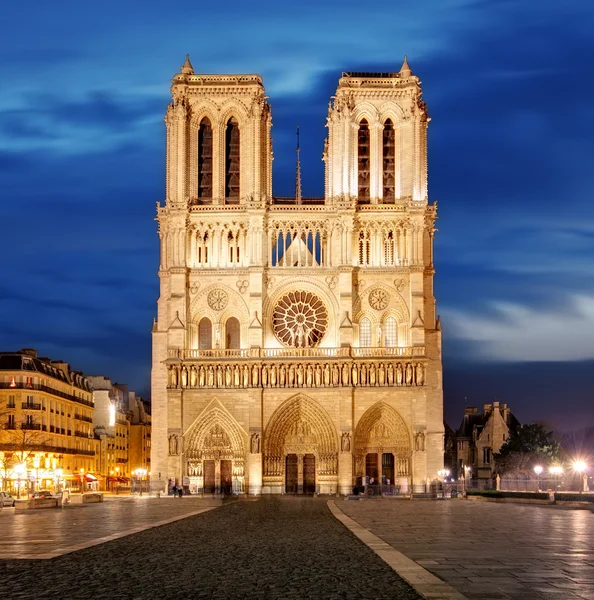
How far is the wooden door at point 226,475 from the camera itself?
229 ft

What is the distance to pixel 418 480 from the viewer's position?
68562 millimetres

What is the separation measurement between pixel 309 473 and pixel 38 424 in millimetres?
19828

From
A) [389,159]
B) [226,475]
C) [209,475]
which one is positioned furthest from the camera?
[389,159]

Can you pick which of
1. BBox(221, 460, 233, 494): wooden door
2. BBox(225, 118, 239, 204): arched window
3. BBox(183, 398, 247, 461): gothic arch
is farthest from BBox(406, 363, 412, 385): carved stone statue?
BBox(225, 118, 239, 204): arched window

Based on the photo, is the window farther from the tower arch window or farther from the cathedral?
the tower arch window

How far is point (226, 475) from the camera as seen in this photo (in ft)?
229

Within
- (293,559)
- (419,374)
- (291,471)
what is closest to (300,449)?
(291,471)

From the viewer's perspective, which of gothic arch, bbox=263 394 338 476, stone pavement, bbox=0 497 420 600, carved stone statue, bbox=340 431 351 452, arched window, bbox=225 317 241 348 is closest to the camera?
stone pavement, bbox=0 497 420 600

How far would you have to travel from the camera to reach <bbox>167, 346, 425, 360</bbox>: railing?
2736 inches

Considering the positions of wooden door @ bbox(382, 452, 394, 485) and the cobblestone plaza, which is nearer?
the cobblestone plaza

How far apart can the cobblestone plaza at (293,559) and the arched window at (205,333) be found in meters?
38.4

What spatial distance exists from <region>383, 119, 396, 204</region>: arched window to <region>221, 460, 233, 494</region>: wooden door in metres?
20.3

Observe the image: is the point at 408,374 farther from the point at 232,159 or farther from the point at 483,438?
the point at 483,438

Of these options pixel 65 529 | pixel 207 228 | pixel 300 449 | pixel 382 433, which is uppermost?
pixel 207 228
